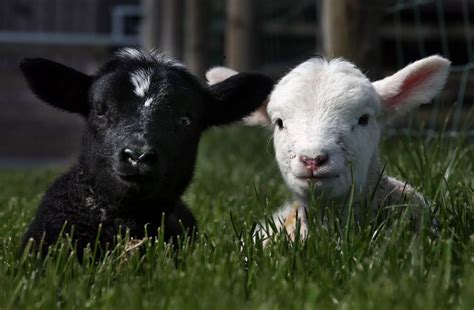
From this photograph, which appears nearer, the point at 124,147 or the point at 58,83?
the point at 124,147

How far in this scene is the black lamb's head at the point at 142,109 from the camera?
4.17 m

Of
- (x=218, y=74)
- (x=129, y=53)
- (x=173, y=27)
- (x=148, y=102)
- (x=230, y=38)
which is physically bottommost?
(x=148, y=102)

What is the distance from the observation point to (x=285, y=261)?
356 cm

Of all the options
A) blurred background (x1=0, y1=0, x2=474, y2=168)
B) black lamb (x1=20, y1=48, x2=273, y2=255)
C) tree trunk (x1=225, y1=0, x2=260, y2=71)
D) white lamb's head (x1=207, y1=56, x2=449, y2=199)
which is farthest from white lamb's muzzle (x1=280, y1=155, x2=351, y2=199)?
tree trunk (x1=225, y1=0, x2=260, y2=71)

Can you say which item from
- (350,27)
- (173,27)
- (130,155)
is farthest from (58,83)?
(173,27)

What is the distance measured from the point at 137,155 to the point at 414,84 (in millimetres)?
1705

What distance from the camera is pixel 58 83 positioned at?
4652 millimetres

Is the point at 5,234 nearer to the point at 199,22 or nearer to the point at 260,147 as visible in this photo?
the point at 260,147

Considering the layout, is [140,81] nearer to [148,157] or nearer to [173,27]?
[148,157]

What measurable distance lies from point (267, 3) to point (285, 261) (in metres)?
11.7

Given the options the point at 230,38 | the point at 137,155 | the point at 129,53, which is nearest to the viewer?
the point at 137,155

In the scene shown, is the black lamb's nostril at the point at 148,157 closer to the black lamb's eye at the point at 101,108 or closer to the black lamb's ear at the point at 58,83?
the black lamb's eye at the point at 101,108

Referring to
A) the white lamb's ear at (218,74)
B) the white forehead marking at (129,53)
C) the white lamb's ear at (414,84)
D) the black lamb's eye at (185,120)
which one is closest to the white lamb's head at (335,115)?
the white lamb's ear at (414,84)

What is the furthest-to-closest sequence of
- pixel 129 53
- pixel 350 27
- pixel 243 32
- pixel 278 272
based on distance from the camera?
pixel 243 32 < pixel 350 27 < pixel 129 53 < pixel 278 272
